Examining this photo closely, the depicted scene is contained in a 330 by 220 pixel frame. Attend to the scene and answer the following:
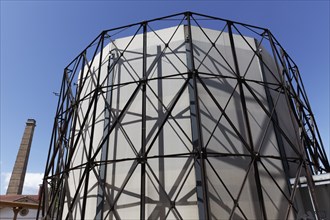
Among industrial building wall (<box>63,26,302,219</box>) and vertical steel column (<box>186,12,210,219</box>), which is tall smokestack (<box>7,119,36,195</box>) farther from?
vertical steel column (<box>186,12,210,219</box>)

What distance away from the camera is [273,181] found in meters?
8.10

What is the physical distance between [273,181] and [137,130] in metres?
4.73

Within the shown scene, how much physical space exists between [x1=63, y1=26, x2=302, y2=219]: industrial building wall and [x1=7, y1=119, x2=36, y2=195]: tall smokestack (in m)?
20.9

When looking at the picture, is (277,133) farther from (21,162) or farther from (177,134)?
(21,162)

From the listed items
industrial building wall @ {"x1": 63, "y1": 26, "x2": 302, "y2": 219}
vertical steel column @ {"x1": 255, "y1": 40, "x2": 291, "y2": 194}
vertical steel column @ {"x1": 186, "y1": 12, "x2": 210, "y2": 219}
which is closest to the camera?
vertical steel column @ {"x1": 186, "y1": 12, "x2": 210, "y2": 219}

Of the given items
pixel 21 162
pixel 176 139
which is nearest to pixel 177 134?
pixel 176 139

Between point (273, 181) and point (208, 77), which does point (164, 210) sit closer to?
point (273, 181)

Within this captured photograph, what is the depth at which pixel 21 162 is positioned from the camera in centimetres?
2784

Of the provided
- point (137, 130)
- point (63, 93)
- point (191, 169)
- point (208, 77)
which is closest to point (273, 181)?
point (191, 169)

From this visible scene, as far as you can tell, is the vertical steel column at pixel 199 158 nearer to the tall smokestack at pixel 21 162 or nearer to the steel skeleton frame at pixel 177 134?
the steel skeleton frame at pixel 177 134

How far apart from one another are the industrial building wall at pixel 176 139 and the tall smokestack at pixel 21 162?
20.9 m

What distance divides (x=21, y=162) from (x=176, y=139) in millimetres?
25924

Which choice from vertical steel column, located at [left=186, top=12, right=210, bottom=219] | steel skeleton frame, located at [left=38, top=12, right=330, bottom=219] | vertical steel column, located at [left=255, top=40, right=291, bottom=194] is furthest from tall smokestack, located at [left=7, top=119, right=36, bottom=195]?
vertical steel column, located at [left=255, top=40, right=291, bottom=194]

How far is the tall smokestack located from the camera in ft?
86.4
